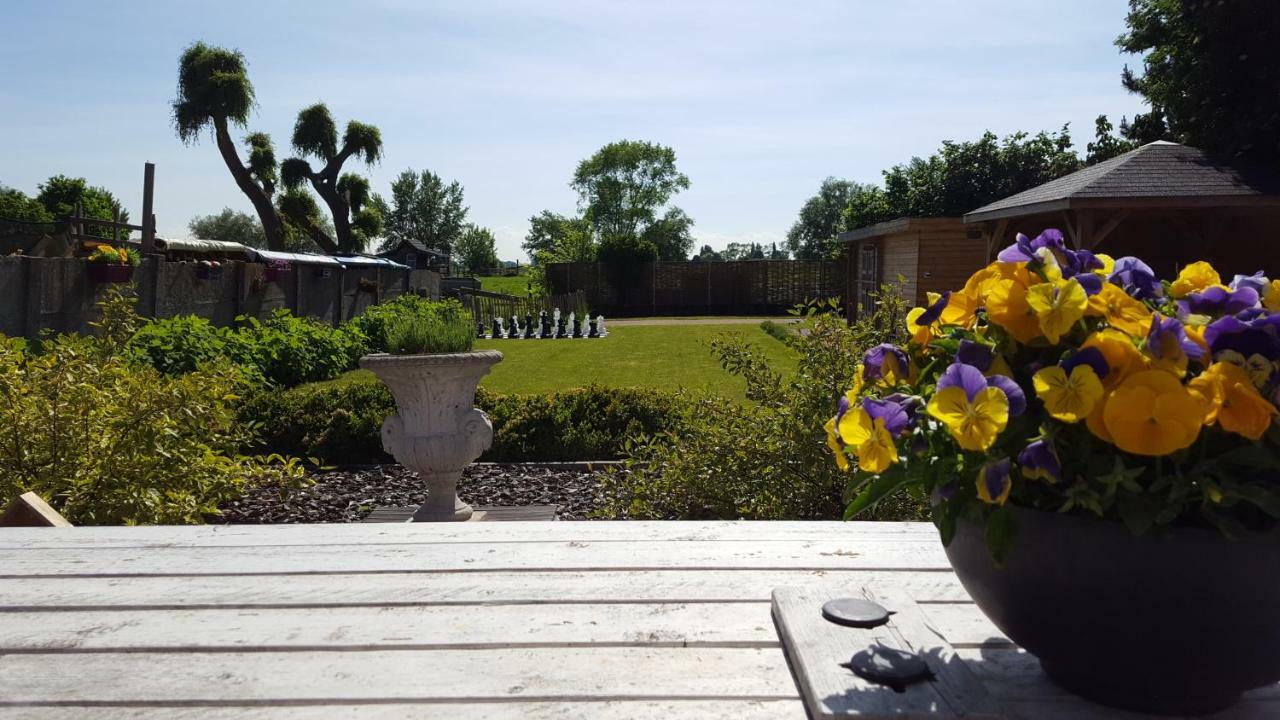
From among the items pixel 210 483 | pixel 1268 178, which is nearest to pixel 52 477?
pixel 210 483

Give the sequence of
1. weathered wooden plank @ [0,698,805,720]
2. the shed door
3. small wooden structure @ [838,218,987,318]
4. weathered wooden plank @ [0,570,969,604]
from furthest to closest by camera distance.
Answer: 1. the shed door
2. small wooden structure @ [838,218,987,318]
3. weathered wooden plank @ [0,570,969,604]
4. weathered wooden plank @ [0,698,805,720]

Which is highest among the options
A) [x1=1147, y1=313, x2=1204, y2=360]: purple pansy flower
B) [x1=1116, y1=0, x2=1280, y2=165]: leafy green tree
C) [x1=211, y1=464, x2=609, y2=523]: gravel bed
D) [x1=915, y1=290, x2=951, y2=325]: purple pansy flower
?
[x1=1116, y1=0, x2=1280, y2=165]: leafy green tree

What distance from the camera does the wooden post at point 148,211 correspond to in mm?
11430

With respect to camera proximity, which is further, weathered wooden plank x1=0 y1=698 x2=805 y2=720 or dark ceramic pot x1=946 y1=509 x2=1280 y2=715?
weathered wooden plank x1=0 y1=698 x2=805 y2=720

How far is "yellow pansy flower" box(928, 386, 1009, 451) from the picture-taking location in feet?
3.26

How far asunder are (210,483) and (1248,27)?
16.1 m

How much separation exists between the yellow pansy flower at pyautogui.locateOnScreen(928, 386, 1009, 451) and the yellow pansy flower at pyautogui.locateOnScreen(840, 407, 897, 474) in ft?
0.30

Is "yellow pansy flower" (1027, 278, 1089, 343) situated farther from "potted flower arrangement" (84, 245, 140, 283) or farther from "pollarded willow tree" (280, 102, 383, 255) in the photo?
"pollarded willow tree" (280, 102, 383, 255)

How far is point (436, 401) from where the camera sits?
5402mm

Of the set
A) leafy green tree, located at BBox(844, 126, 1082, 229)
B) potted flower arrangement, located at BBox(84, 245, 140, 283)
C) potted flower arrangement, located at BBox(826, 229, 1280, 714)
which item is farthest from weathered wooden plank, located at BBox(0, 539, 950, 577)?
leafy green tree, located at BBox(844, 126, 1082, 229)

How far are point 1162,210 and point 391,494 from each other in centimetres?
1203

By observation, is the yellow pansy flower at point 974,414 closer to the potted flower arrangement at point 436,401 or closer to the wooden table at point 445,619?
the wooden table at point 445,619

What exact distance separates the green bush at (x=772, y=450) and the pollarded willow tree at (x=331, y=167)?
Answer: 3957 centimetres

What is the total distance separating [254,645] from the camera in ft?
4.60
